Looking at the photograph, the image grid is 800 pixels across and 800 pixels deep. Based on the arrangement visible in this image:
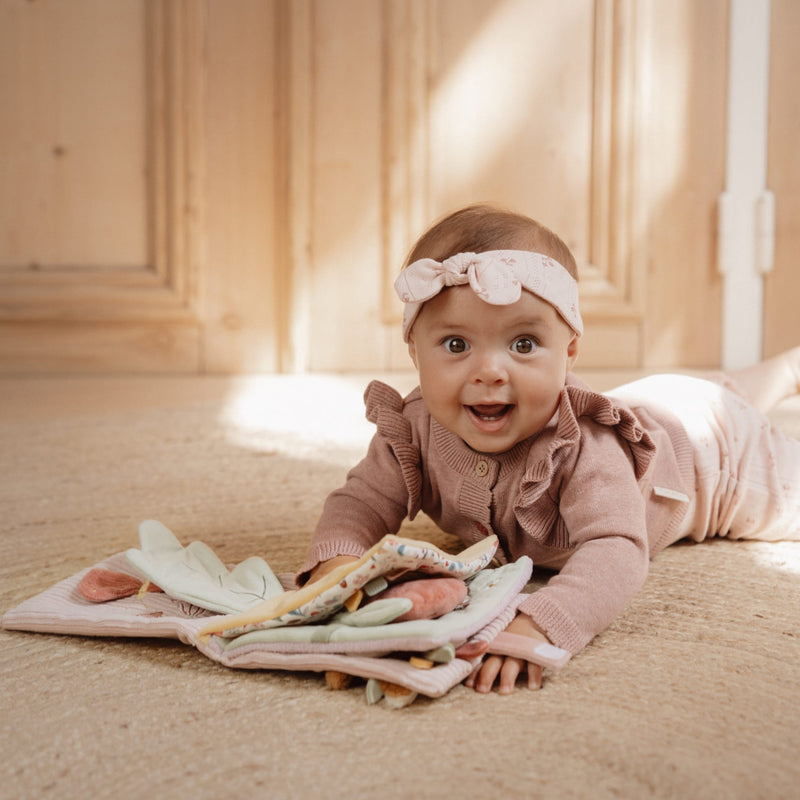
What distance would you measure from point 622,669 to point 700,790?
167 millimetres

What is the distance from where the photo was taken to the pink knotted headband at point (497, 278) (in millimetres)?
756

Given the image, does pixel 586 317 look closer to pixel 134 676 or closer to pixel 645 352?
pixel 645 352

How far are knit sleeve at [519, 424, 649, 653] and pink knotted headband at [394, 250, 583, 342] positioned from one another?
12cm

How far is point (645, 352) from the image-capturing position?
7.46ft

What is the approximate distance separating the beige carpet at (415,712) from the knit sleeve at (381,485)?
0.29 feet

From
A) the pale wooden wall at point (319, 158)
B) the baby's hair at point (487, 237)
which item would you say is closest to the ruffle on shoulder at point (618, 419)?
the baby's hair at point (487, 237)

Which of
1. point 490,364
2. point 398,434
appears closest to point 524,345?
point 490,364

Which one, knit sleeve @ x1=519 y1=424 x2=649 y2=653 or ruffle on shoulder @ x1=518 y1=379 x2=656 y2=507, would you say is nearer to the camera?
knit sleeve @ x1=519 y1=424 x2=649 y2=653

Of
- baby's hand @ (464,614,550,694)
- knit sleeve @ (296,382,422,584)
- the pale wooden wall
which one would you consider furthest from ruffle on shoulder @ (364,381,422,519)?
the pale wooden wall

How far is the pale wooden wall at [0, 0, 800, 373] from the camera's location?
2107mm

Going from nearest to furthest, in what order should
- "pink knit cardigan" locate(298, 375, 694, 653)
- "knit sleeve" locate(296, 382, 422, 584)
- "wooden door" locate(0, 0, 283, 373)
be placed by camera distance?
"pink knit cardigan" locate(298, 375, 694, 653), "knit sleeve" locate(296, 382, 422, 584), "wooden door" locate(0, 0, 283, 373)

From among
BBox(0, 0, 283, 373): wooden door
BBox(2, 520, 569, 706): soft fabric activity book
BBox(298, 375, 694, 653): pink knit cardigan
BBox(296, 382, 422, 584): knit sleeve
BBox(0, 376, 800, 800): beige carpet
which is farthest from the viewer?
BBox(0, 0, 283, 373): wooden door

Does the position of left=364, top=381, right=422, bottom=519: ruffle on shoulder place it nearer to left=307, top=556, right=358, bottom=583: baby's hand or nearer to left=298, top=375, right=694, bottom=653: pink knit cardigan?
left=298, top=375, right=694, bottom=653: pink knit cardigan

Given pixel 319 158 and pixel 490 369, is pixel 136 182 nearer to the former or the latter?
pixel 319 158
